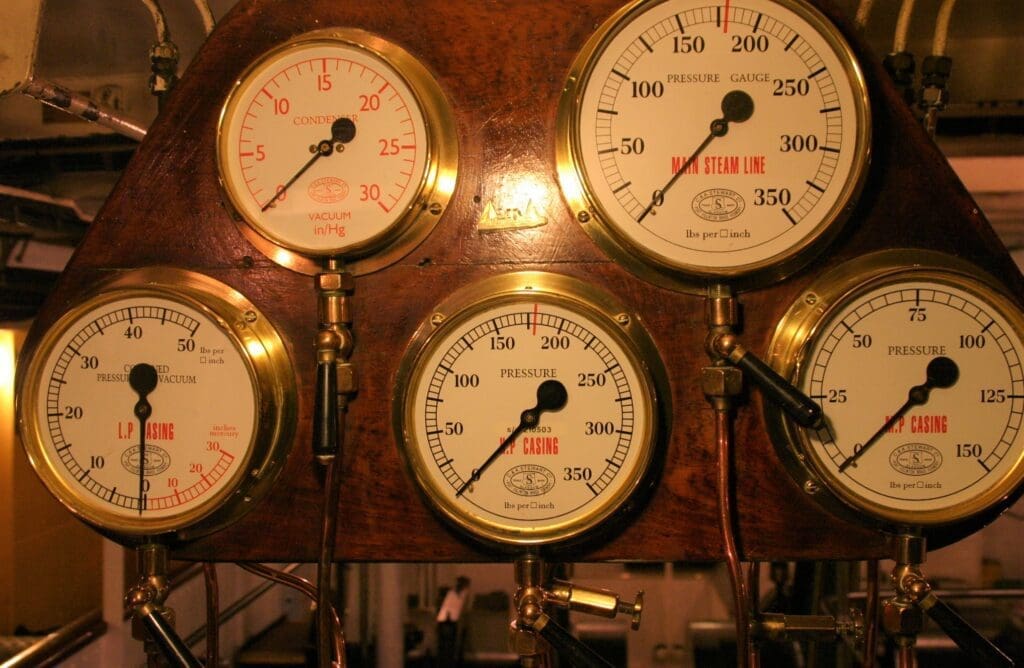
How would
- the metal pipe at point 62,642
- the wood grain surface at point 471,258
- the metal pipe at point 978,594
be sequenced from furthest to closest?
the metal pipe at point 978,594
the metal pipe at point 62,642
the wood grain surface at point 471,258

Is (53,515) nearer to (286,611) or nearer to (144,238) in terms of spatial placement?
(286,611)

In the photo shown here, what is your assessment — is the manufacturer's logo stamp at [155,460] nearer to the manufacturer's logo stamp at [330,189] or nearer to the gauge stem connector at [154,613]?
the gauge stem connector at [154,613]

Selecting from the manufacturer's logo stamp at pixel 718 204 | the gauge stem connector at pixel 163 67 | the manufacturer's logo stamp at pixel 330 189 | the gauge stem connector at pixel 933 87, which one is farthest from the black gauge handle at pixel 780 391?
the gauge stem connector at pixel 163 67

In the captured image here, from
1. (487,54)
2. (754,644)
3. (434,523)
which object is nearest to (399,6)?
(487,54)

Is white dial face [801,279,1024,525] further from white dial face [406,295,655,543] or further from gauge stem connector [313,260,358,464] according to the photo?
gauge stem connector [313,260,358,464]

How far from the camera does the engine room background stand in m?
1.34

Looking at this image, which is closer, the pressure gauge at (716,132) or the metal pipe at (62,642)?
the pressure gauge at (716,132)

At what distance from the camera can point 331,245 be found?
3.19 feet

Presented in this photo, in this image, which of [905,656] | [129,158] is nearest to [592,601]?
[905,656]

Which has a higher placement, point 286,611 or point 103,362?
point 103,362

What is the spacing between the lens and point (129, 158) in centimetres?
149

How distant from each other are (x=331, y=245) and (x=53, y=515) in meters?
1.06

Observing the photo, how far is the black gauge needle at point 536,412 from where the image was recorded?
0.93 meters

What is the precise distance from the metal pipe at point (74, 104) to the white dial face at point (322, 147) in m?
0.27
